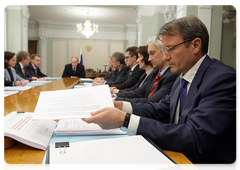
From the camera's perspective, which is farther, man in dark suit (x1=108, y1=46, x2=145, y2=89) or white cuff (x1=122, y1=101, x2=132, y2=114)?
man in dark suit (x1=108, y1=46, x2=145, y2=89)

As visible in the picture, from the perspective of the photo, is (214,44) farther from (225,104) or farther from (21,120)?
(21,120)

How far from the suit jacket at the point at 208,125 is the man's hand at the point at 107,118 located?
0.31ft

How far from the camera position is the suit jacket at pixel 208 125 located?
78 centimetres

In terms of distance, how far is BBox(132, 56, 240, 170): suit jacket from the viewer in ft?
2.57

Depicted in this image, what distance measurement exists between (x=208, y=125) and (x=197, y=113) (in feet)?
0.21

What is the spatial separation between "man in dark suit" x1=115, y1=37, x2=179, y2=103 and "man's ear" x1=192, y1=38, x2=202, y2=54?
2.14 feet

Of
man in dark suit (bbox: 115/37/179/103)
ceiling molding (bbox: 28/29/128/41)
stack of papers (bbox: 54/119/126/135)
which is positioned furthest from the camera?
ceiling molding (bbox: 28/29/128/41)

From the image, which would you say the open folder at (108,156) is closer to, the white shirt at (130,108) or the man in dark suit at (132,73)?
the white shirt at (130,108)

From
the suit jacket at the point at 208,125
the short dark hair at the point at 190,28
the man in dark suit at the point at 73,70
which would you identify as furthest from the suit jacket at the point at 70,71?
the suit jacket at the point at 208,125

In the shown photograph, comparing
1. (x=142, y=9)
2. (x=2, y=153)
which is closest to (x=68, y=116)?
(x=2, y=153)

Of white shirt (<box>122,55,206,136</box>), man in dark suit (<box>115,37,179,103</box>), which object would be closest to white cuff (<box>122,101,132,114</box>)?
white shirt (<box>122,55,206,136</box>)

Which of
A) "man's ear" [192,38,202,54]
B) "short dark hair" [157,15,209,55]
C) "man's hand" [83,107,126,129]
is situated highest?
"short dark hair" [157,15,209,55]

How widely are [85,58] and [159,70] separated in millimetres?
9512

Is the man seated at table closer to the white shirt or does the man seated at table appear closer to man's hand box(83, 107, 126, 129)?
the white shirt
